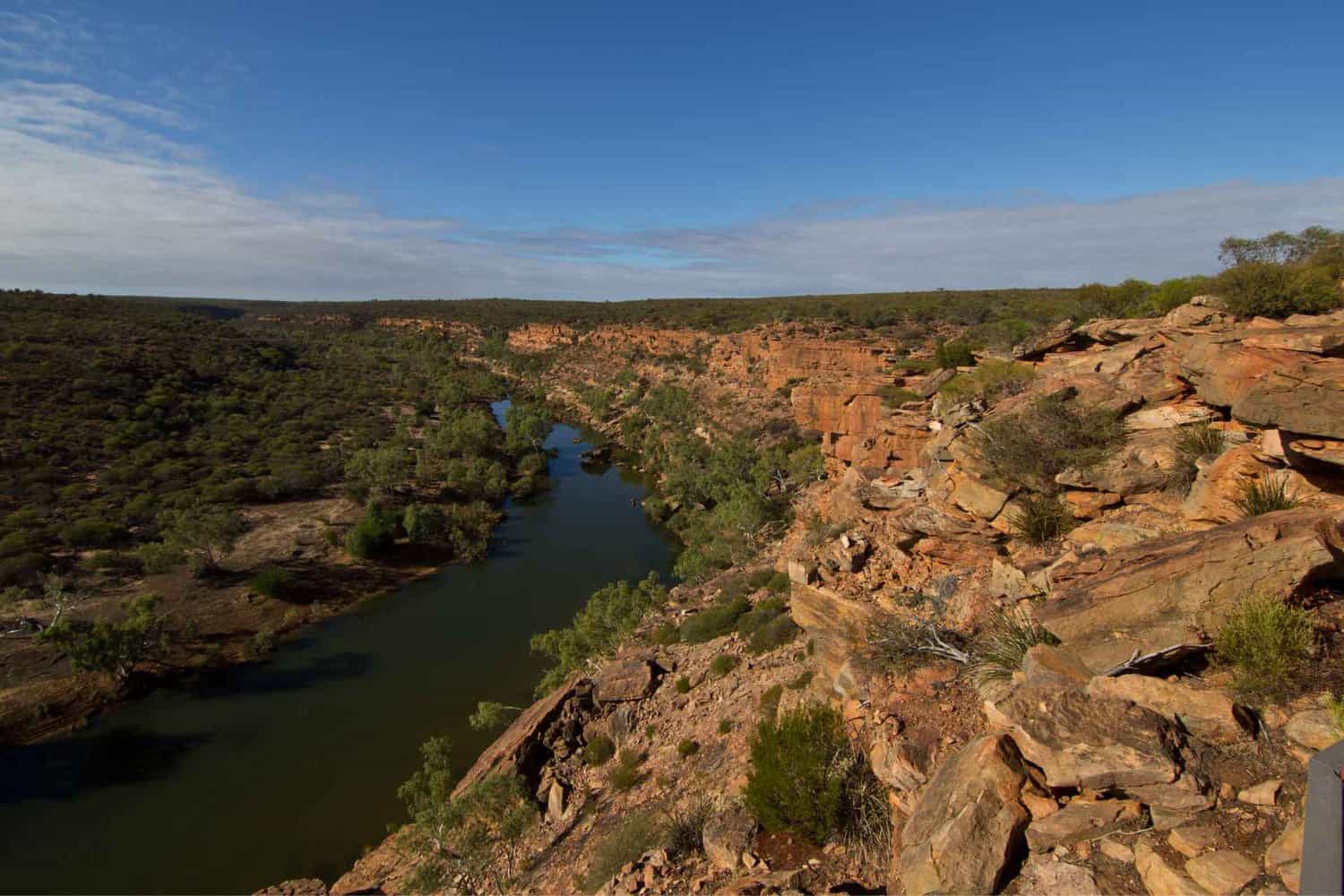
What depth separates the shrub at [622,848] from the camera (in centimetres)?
902

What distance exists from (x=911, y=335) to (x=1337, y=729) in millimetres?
41948

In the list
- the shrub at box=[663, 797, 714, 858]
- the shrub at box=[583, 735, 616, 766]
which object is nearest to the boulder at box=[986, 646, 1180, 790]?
the shrub at box=[663, 797, 714, 858]

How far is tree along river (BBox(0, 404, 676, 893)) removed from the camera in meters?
16.1

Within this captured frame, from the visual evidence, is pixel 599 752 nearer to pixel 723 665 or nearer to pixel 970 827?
pixel 723 665

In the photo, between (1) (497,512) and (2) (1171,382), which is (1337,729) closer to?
(2) (1171,382)

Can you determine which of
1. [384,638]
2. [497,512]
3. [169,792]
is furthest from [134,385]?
[169,792]

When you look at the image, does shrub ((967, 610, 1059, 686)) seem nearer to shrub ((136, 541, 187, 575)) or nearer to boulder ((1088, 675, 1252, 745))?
boulder ((1088, 675, 1252, 745))

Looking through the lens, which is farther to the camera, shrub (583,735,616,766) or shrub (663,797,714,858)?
shrub (583,735,616,766)

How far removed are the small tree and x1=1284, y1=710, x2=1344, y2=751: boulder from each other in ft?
118

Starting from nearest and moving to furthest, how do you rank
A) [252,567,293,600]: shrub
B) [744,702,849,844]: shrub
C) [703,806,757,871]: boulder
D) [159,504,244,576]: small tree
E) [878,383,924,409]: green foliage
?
[744,702,849,844]: shrub
[703,806,757,871]: boulder
[878,383,924,409]: green foliage
[252,567,293,600]: shrub
[159,504,244,576]: small tree

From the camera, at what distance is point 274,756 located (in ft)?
64.6

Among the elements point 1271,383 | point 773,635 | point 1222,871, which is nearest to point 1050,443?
point 1271,383

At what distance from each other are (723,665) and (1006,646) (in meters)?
7.94

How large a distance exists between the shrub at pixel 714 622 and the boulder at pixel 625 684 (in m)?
1.98
